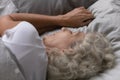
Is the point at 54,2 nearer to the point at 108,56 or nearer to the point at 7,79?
the point at 108,56

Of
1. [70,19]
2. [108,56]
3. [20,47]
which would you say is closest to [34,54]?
[20,47]

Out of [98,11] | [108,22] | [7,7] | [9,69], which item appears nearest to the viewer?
[9,69]

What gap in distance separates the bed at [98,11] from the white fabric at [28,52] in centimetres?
22

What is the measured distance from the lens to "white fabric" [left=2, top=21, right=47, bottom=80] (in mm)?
1041

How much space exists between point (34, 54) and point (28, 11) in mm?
565

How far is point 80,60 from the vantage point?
1.10 meters

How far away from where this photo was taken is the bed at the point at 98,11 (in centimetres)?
123

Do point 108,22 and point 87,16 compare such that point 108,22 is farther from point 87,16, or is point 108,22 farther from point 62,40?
point 62,40

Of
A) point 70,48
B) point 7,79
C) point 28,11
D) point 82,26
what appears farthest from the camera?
point 28,11

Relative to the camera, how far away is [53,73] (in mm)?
1071

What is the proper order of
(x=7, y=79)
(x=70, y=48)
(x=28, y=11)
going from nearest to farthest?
1. (x=7, y=79)
2. (x=70, y=48)
3. (x=28, y=11)

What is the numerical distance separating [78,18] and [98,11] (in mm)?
110

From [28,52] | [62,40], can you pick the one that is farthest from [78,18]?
[28,52]

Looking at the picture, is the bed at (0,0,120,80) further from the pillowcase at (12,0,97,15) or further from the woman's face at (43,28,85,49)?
the woman's face at (43,28,85,49)
